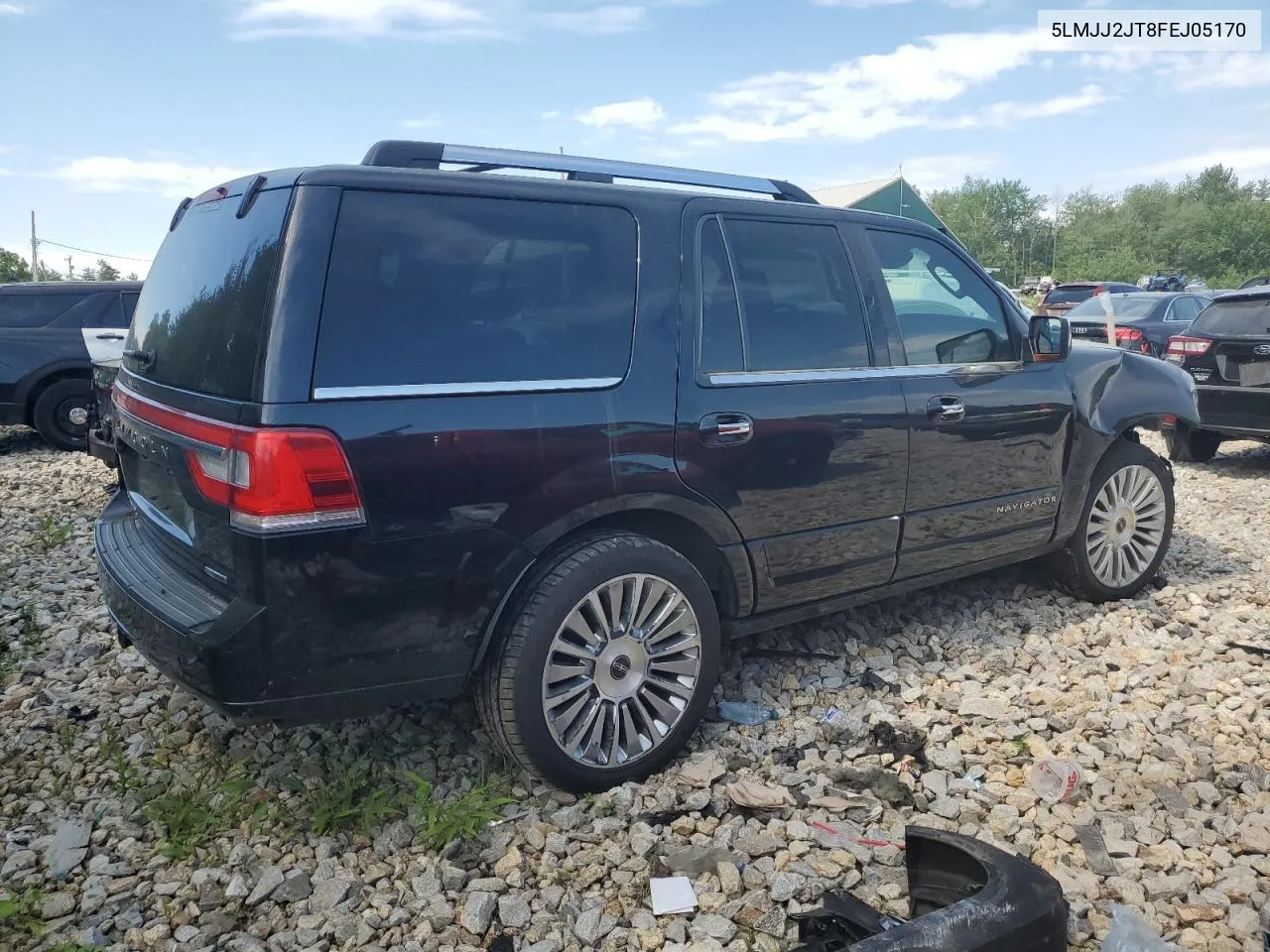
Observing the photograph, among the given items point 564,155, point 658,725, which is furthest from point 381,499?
point 564,155

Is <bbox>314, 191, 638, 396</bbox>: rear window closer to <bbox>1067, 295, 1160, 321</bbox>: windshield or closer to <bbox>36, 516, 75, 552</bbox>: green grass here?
<bbox>36, 516, 75, 552</bbox>: green grass

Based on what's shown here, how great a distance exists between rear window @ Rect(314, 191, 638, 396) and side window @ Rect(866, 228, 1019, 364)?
1.34 meters

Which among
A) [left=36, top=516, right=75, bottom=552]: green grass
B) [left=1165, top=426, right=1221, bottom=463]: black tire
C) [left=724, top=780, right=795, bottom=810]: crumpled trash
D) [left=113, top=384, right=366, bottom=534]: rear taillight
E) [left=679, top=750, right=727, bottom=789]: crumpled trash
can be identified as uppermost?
[left=113, top=384, right=366, bottom=534]: rear taillight

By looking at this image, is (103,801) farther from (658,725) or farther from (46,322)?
(46,322)

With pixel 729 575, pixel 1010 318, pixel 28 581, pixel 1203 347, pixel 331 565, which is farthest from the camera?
pixel 1203 347

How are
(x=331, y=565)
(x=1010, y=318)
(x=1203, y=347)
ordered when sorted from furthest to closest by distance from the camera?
(x=1203, y=347) → (x=1010, y=318) → (x=331, y=565)

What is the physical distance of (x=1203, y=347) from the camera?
27.3 ft

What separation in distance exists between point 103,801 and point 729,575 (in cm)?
226

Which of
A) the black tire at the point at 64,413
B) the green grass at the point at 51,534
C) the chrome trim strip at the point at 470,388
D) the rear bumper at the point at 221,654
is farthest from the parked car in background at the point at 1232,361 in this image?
the black tire at the point at 64,413

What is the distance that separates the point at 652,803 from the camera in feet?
10.1

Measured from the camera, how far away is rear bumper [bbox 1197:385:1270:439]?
7910 millimetres

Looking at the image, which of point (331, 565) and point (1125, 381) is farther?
point (1125, 381)

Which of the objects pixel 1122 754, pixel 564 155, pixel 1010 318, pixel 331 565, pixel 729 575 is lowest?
pixel 1122 754

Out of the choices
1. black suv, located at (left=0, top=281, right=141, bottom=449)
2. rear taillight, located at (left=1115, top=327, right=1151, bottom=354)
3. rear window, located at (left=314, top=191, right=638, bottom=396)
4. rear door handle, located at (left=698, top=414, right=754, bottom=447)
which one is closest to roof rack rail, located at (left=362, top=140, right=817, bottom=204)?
rear window, located at (left=314, top=191, right=638, bottom=396)
